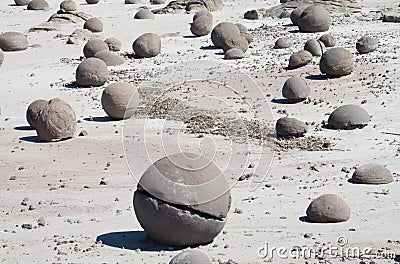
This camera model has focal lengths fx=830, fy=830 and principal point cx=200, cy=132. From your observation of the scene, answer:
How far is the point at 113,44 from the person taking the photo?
2302 centimetres

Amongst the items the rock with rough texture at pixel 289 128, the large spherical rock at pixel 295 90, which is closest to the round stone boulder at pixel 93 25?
the large spherical rock at pixel 295 90

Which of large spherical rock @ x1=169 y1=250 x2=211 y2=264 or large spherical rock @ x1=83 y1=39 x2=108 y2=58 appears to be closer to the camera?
large spherical rock @ x1=169 y1=250 x2=211 y2=264

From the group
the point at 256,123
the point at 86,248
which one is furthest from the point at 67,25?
the point at 86,248

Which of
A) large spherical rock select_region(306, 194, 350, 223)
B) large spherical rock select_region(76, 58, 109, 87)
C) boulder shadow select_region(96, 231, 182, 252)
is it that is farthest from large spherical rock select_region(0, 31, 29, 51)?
large spherical rock select_region(306, 194, 350, 223)

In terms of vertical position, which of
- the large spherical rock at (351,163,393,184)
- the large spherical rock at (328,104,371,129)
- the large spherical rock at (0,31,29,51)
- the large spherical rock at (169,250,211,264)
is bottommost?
the large spherical rock at (0,31,29,51)

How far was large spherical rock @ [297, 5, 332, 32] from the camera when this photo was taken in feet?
79.0

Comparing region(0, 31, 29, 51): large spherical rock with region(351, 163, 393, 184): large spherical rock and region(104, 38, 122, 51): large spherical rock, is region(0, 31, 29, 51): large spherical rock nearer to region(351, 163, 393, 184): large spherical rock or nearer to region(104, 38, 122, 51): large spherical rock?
region(104, 38, 122, 51): large spherical rock

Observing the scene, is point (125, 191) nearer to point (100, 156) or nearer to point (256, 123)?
point (100, 156)

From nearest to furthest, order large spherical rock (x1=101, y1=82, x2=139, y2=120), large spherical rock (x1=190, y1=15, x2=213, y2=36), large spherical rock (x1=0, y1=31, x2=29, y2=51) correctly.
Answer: large spherical rock (x1=101, y1=82, x2=139, y2=120) < large spherical rock (x1=0, y1=31, x2=29, y2=51) < large spherical rock (x1=190, y1=15, x2=213, y2=36)

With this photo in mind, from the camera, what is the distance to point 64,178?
12273 millimetres

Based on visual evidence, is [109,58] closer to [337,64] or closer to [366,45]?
[337,64]

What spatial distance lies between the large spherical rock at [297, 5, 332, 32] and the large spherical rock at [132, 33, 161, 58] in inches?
189

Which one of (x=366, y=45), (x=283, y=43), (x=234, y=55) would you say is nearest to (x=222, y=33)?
(x=234, y=55)

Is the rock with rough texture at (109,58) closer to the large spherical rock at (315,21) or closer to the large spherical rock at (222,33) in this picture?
the large spherical rock at (222,33)
